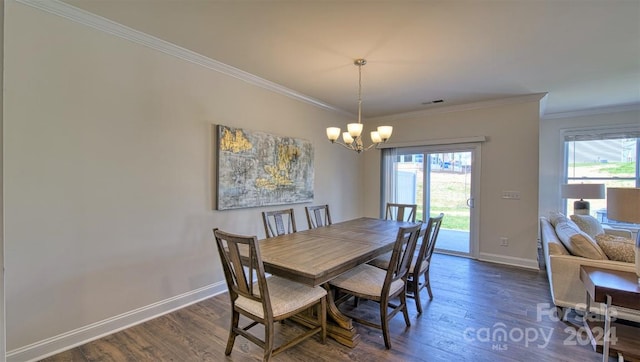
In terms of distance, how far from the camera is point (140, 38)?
2.69 metres

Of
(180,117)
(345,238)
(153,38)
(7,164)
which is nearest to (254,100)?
(180,117)

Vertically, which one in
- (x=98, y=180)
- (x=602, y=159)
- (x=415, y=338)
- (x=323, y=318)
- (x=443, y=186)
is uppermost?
(x=602, y=159)

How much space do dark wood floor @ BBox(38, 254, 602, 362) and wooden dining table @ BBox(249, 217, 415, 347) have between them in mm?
160

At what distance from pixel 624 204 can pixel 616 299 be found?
66 cm

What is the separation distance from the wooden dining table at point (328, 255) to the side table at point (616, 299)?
1445 mm

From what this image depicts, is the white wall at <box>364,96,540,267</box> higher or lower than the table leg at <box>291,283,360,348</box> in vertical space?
higher

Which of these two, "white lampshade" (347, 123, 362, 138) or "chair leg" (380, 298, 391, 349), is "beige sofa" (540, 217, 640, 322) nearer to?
"chair leg" (380, 298, 391, 349)

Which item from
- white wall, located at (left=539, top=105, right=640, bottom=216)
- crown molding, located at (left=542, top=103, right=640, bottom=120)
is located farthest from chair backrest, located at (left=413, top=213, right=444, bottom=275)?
crown molding, located at (left=542, top=103, right=640, bottom=120)

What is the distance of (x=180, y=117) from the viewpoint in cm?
302

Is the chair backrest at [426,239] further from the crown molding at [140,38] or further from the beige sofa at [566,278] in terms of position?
the crown molding at [140,38]

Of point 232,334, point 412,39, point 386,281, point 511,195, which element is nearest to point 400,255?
point 386,281

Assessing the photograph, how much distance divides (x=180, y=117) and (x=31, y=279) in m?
1.75

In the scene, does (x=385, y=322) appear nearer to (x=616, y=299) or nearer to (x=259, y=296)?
(x=259, y=296)

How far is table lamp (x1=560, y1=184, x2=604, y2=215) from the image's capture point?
4781mm
